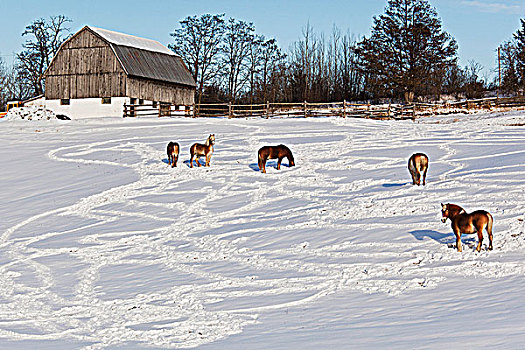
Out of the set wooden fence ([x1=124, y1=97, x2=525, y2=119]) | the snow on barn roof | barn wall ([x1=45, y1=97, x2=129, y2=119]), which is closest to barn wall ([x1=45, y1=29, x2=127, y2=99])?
barn wall ([x1=45, y1=97, x2=129, y2=119])

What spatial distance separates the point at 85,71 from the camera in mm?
50562

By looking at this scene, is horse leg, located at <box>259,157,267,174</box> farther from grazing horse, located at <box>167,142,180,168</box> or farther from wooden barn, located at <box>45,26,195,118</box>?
wooden barn, located at <box>45,26,195,118</box>

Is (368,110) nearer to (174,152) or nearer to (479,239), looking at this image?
(174,152)

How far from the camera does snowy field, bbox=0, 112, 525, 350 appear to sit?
802 centimetres

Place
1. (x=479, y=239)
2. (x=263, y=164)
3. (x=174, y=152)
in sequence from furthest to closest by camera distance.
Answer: (x=174, y=152), (x=263, y=164), (x=479, y=239)

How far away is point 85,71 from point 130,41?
5.50 m

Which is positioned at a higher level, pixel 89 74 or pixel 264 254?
pixel 89 74

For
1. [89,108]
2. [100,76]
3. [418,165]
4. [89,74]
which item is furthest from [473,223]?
[89,74]

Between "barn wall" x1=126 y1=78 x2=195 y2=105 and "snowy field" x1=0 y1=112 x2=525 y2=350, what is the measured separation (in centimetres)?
2672

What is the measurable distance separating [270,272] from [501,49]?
72714 mm

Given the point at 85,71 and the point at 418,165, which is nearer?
the point at 418,165

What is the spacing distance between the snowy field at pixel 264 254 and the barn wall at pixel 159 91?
26.7 metres

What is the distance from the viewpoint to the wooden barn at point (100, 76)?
49.6 metres

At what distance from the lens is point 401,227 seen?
40.9 feet
